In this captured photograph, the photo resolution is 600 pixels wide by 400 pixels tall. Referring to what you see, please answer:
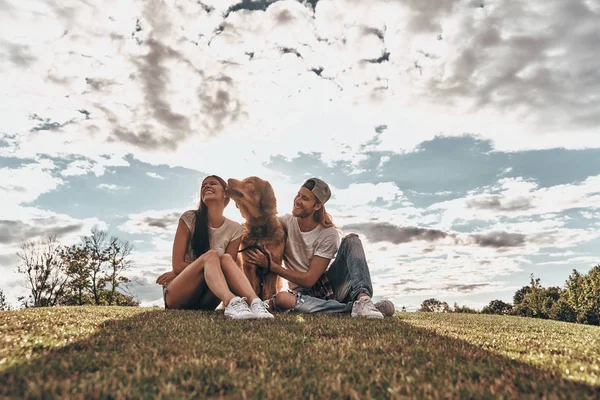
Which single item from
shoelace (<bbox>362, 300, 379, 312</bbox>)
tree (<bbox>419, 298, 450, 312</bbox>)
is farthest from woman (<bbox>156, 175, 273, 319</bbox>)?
tree (<bbox>419, 298, 450, 312</bbox>)

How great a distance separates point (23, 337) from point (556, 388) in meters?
5.18

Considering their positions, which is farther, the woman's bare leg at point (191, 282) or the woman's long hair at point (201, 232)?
the woman's long hair at point (201, 232)

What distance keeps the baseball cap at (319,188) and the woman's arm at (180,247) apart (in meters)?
2.54

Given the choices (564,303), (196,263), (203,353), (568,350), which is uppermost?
(196,263)

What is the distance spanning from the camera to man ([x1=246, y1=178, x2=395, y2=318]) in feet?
26.8

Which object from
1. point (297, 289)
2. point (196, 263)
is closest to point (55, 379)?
point (196, 263)

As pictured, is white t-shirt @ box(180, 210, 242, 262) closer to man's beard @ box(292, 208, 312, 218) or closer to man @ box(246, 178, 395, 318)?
man @ box(246, 178, 395, 318)

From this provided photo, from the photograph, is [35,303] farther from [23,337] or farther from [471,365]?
[471,365]

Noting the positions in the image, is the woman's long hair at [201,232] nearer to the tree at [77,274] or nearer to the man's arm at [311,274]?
the man's arm at [311,274]

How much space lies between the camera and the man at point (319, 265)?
816cm

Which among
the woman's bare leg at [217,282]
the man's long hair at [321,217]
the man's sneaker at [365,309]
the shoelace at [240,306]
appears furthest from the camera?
the man's long hair at [321,217]

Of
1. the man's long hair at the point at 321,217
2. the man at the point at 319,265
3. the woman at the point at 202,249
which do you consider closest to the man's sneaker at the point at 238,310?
the woman at the point at 202,249

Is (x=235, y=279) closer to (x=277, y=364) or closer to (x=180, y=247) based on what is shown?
(x=180, y=247)

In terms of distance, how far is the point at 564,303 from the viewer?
51156mm
